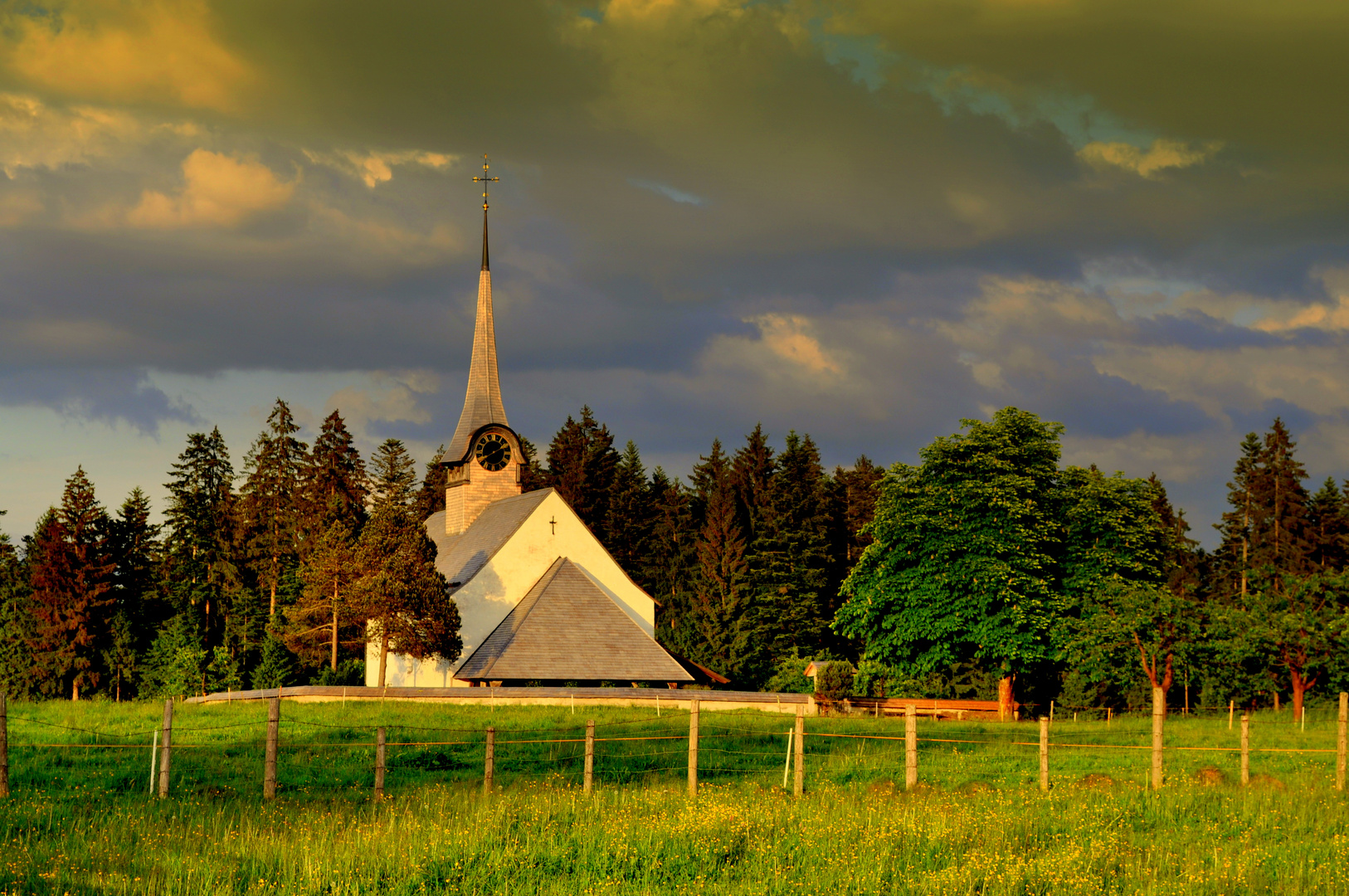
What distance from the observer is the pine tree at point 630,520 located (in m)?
76.7

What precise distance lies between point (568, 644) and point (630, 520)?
3362 centimetres

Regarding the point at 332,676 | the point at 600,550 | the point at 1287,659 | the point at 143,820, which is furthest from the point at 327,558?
the point at 1287,659

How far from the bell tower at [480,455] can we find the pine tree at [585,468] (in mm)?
17198

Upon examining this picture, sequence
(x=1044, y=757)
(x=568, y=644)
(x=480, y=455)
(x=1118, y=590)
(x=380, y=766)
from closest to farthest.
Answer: (x=380, y=766)
(x=1044, y=757)
(x=1118, y=590)
(x=568, y=644)
(x=480, y=455)

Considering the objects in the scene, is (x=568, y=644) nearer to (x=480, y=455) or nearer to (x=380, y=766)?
(x=480, y=455)

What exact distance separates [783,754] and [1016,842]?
12.0 metres

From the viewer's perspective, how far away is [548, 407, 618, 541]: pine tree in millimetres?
80375

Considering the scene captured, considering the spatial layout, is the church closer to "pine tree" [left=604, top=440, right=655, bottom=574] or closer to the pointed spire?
the pointed spire

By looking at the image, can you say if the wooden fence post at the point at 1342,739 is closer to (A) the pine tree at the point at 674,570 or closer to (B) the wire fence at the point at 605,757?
(B) the wire fence at the point at 605,757

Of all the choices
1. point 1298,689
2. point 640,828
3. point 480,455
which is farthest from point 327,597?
point 1298,689

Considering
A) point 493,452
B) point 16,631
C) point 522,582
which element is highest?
point 493,452

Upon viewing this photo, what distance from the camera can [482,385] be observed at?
62.1 meters

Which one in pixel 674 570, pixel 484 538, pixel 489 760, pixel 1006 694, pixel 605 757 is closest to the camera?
pixel 489 760

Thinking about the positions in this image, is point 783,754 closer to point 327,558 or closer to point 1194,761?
point 1194,761
